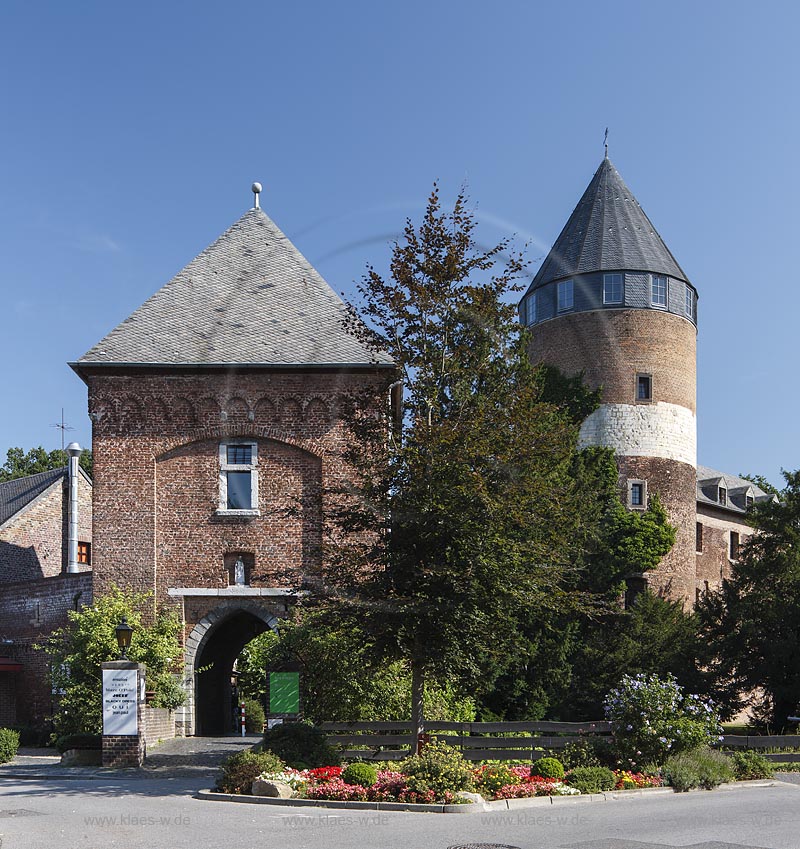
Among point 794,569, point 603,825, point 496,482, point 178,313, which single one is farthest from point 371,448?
point 794,569

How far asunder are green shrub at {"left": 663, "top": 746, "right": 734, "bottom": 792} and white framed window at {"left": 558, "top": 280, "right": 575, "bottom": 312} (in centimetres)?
2799

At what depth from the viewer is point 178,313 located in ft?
99.3

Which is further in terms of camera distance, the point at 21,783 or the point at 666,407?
the point at 666,407

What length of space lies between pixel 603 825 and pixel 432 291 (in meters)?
10.1

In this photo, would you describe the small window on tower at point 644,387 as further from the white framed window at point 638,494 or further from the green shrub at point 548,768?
the green shrub at point 548,768

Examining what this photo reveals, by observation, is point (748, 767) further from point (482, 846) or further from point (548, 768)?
point (482, 846)

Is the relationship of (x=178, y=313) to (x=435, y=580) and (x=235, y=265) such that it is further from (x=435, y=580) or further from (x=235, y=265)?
(x=435, y=580)

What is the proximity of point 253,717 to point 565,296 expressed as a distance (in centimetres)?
2124

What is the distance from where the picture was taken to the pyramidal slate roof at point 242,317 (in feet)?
93.8

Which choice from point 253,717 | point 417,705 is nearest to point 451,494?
point 417,705

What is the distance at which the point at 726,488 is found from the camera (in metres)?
59.9

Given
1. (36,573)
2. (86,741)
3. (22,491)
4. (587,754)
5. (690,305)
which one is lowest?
(86,741)

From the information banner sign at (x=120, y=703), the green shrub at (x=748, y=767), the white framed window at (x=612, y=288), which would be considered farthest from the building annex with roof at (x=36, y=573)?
the white framed window at (x=612, y=288)

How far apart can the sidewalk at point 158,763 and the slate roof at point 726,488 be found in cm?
3381
